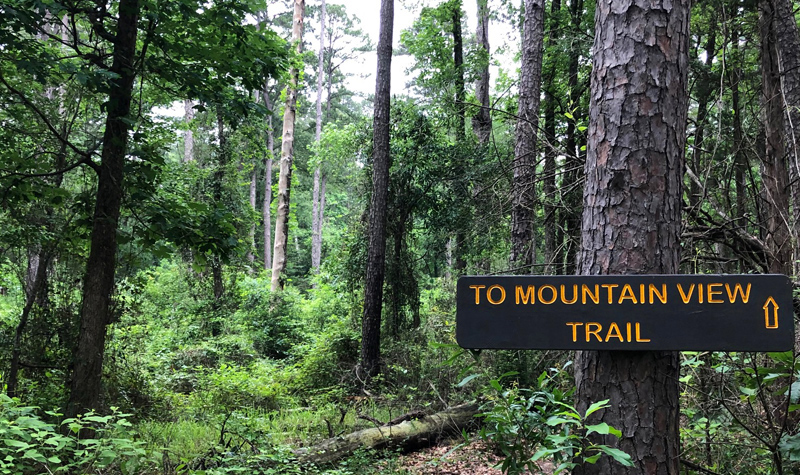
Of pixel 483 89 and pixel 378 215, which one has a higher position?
pixel 483 89

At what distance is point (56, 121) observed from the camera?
5.27 m

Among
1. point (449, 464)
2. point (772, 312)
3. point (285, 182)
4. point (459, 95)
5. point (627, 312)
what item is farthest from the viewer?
point (285, 182)

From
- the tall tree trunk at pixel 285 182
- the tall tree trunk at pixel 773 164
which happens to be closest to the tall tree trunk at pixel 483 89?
the tall tree trunk at pixel 285 182

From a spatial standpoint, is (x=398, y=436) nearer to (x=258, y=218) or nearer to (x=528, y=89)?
(x=528, y=89)

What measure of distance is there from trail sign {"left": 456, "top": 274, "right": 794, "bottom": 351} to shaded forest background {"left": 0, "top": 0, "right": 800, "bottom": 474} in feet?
1.17

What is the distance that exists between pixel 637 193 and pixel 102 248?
4.69 m

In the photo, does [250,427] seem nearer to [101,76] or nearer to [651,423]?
[101,76]

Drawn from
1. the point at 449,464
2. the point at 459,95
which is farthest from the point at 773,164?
the point at 459,95

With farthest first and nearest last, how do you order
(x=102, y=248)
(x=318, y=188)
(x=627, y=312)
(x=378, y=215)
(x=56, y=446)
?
1. (x=318, y=188)
2. (x=378, y=215)
3. (x=102, y=248)
4. (x=56, y=446)
5. (x=627, y=312)

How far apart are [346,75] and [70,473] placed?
1216 inches

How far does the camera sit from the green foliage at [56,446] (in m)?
3.21

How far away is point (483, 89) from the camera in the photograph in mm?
14742

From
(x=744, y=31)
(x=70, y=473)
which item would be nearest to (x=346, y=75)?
(x=744, y=31)

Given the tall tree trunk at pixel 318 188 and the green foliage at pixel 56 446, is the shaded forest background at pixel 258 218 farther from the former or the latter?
the tall tree trunk at pixel 318 188
